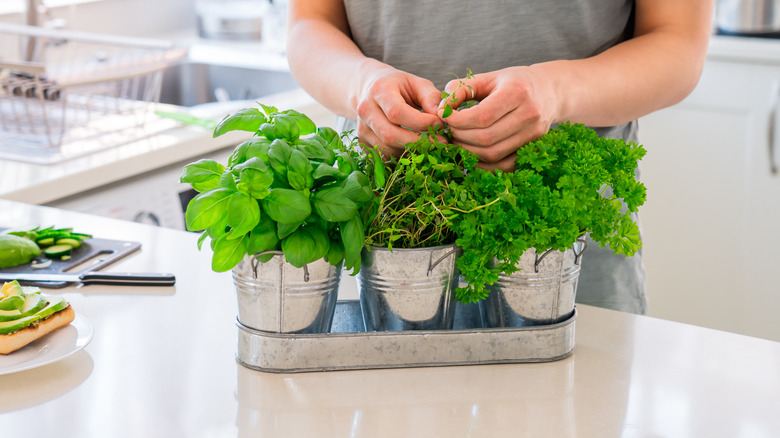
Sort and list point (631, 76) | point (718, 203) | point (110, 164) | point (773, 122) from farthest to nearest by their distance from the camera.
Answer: point (718, 203), point (773, 122), point (110, 164), point (631, 76)

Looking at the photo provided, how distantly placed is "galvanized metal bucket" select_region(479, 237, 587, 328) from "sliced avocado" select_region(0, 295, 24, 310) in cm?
44

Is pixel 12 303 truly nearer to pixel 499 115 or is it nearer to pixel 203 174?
pixel 203 174

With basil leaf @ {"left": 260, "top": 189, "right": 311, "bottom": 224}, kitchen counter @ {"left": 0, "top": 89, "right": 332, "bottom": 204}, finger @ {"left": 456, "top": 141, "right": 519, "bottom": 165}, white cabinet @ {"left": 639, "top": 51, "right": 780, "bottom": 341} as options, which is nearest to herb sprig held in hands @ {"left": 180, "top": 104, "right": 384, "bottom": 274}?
basil leaf @ {"left": 260, "top": 189, "right": 311, "bottom": 224}

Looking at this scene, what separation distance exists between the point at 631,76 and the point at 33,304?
676 mm

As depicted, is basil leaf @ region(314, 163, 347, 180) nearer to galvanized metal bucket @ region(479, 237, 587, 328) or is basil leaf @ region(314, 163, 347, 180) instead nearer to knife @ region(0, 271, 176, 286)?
galvanized metal bucket @ region(479, 237, 587, 328)

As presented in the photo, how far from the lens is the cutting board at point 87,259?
903mm

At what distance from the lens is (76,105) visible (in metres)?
1.66

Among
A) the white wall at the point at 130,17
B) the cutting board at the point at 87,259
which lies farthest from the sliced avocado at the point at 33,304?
the white wall at the point at 130,17

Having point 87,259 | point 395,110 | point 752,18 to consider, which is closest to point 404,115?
point 395,110

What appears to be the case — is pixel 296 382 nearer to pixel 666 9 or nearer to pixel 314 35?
pixel 314 35

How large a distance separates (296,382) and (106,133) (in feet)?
3.88

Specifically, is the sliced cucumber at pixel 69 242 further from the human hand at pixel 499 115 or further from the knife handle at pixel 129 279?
the human hand at pixel 499 115

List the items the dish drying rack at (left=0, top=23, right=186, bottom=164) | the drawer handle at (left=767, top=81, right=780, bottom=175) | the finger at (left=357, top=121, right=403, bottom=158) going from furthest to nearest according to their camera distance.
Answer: the drawer handle at (left=767, top=81, right=780, bottom=175) → the dish drying rack at (left=0, top=23, right=186, bottom=164) → the finger at (left=357, top=121, right=403, bottom=158)

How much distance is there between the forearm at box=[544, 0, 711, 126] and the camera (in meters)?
0.80
